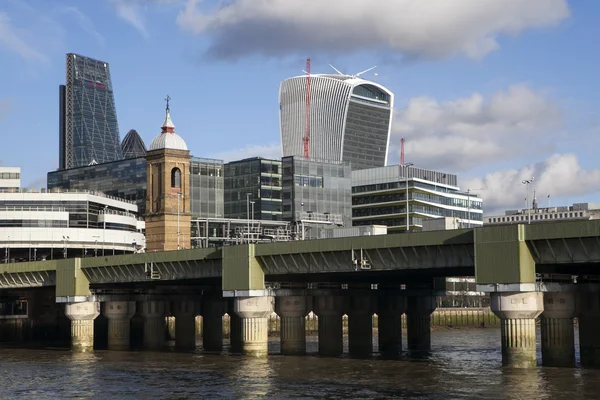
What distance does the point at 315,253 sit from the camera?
A: 3263 inches

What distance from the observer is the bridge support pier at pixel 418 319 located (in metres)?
110

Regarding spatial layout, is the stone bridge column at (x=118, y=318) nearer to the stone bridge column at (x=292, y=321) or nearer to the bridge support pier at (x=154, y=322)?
the bridge support pier at (x=154, y=322)

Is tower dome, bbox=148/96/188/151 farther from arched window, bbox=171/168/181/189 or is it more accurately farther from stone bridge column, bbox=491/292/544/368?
stone bridge column, bbox=491/292/544/368

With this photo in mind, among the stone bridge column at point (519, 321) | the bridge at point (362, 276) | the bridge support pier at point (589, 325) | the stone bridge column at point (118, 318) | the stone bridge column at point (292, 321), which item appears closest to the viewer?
the bridge at point (362, 276)

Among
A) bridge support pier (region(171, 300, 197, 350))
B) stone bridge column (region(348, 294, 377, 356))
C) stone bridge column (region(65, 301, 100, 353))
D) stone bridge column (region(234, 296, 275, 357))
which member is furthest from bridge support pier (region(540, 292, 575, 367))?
stone bridge column (region(65, 301, 100, 353))

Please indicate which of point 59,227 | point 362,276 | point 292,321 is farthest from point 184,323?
point 59,227

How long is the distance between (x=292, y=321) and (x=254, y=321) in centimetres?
812

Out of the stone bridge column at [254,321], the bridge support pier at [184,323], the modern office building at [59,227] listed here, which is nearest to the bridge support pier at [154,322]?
the bridge support pier at [184,323]

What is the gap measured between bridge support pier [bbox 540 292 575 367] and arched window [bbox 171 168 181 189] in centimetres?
9730

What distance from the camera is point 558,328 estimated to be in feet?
248

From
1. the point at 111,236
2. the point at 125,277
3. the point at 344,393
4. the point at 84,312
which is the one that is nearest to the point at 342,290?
the point at 125,277

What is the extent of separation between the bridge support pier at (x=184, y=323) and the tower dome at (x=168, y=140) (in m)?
51.3

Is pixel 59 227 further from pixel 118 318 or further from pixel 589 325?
pixel 589 325

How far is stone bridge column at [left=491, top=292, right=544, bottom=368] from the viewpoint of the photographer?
2697 inches
